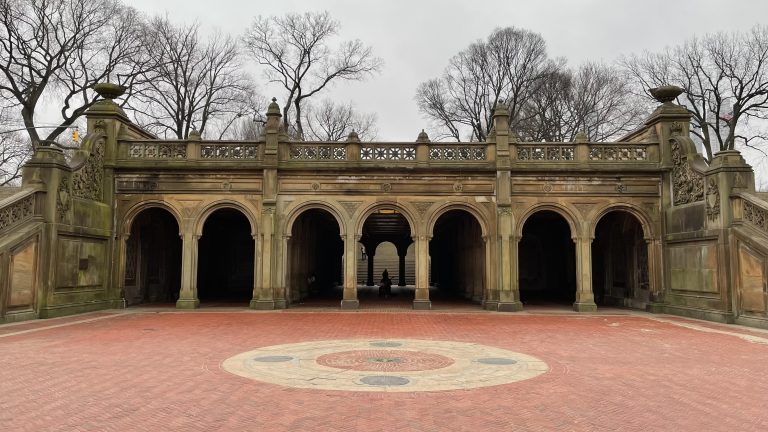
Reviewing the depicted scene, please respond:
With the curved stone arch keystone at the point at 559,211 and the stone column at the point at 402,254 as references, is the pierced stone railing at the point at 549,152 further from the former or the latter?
the stone column at the point at 402,254

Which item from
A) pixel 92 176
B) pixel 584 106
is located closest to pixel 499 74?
pixel 584 106

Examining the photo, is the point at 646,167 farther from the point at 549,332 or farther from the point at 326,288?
the point at 326,288

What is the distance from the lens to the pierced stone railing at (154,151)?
831 inches

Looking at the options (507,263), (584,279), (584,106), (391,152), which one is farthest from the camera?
(584,106)

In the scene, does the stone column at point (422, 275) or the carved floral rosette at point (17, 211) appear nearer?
the carved floral rosette at point (17, 211)

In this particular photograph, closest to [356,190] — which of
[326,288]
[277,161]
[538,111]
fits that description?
[277,161]

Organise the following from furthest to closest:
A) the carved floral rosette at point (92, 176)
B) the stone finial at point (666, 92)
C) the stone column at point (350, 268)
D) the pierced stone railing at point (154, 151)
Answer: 1. the pierced stone railing at point (154, 151)
2. the stone column at point (350, 268)
3. the stone finial at point (666, 92)
4. the carved floral rosette at point (92, 176)

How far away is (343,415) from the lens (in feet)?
19.7

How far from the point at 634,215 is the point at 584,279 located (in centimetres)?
339

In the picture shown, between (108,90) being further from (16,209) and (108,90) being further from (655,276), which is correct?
(655,276)

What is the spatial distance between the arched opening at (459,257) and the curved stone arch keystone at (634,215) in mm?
4650

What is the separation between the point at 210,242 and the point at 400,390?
24049mm

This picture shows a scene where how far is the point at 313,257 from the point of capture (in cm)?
3017

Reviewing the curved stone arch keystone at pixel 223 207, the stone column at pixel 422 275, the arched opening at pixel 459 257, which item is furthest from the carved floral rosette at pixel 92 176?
the arched opening at pixel 459 257
